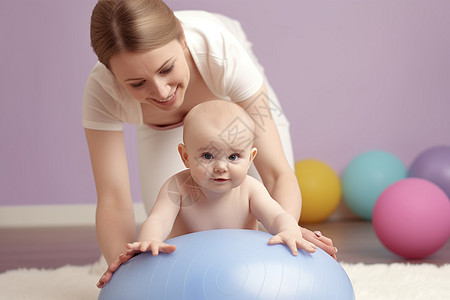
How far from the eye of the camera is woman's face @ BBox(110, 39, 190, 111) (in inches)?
57.8

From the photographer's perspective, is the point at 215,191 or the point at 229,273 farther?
the point at 215,191

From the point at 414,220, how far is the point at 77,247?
1.73 m

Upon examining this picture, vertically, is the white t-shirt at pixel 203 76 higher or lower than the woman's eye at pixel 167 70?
lower

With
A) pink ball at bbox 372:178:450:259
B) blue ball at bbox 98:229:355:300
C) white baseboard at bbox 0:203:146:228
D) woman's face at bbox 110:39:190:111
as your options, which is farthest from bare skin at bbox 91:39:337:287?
white baseboard at bbox 0:203:146:228

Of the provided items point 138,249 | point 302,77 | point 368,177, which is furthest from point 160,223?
point 302,77

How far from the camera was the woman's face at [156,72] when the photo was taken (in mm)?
1468

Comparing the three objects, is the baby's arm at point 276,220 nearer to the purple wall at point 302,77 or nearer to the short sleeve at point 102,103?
the short sleeve at point 102,103

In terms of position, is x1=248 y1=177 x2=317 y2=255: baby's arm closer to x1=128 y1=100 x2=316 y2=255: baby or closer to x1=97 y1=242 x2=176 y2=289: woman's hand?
x1=128 y1=100 x2=316 y2=255: baby

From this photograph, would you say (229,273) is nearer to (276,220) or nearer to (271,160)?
(276,220)

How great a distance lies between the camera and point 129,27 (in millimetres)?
1438

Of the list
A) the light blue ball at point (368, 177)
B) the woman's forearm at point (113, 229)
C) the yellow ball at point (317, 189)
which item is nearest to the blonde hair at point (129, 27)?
the woman's forearm at point (113, 229)

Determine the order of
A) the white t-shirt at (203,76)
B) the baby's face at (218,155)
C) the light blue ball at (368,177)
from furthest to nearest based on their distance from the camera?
the light blue ball at (368,177) < the white t-shirt at (203,76) < the baby's face at (218,155)

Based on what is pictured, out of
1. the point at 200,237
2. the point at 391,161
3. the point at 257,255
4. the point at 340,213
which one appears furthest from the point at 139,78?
the point at 340,213

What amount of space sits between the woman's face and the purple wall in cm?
241
